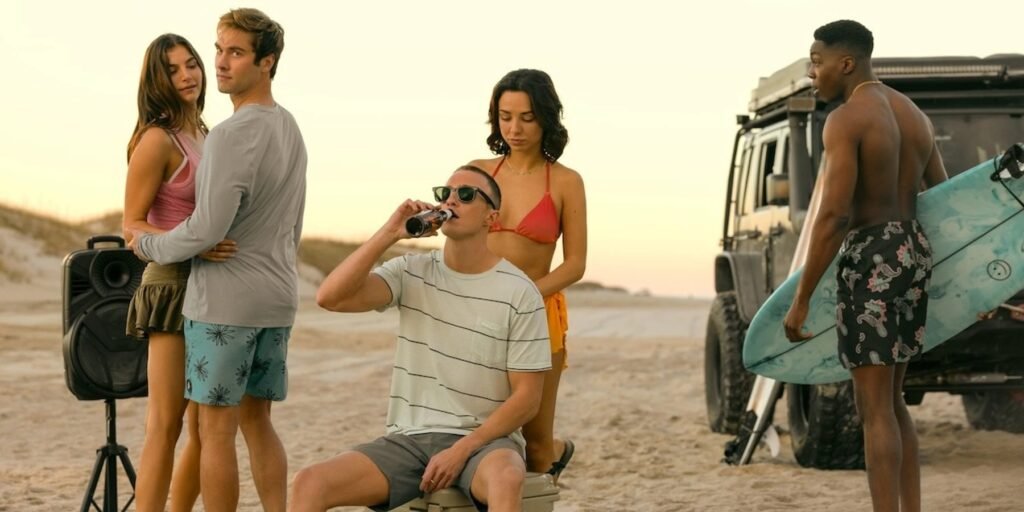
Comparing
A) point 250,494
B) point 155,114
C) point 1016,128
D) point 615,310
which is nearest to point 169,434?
point 155,114

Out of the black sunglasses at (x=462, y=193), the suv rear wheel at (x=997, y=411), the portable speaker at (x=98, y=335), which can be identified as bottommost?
the suv rear wheel at (x=997, y=411)

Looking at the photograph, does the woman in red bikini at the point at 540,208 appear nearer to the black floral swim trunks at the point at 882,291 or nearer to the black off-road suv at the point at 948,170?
the black floral swim trunks at the point at 882,291

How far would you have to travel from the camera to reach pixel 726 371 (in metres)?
11.3

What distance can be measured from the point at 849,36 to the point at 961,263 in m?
1.34

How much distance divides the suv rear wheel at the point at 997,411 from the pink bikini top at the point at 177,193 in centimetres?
827

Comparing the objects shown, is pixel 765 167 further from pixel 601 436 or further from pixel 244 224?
pixel 244 224

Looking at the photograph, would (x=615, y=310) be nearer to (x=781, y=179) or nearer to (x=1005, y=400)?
(x=1005, y=400)

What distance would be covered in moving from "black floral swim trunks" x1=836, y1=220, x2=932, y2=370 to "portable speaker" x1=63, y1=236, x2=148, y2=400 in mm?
2783

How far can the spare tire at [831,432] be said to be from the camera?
355 inches

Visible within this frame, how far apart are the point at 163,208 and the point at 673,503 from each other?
3853mm

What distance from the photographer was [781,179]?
9461 mm

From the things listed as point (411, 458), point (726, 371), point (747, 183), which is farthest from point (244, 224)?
point (747, 183)

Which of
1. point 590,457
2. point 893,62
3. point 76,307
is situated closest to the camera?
point 76,307

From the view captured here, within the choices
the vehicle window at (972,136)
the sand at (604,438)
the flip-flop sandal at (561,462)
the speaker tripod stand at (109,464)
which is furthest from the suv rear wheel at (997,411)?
the speaker tripod stand at (109,464)
